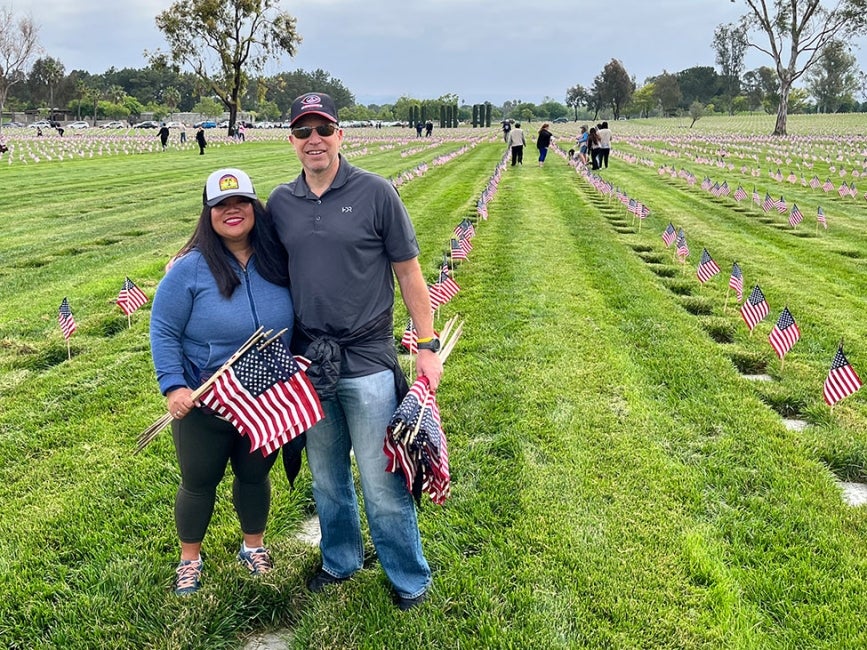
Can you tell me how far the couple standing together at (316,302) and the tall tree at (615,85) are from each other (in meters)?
110

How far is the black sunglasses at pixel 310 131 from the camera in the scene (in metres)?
2.47

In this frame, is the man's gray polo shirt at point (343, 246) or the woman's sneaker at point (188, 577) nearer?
the man's gray polo shirt at point (343, 246)

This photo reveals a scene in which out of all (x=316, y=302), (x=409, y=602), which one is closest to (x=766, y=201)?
(x=409, y=602)

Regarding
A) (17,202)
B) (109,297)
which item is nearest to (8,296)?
(109,297)

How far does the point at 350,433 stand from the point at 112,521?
1599 millimetres

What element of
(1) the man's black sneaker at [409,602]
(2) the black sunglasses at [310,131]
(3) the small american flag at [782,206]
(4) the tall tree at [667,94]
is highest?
(4) the tall tree at [667,94]

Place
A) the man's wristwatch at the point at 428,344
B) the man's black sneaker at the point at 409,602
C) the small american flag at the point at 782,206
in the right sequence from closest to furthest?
the man's wristwatch at the point at 428,344
the man's black sneaker at the point at 409,602
the small american flag at the point at 782,206

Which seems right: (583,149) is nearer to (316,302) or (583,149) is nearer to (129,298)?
(129,298)

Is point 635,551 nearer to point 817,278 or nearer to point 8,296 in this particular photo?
point 817,278

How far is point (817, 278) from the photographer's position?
8.31 meters

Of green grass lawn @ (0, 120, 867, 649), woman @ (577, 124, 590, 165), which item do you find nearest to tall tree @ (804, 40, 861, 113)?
woman @ (577, 124, 590, 165)

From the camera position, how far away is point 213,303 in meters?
2.54

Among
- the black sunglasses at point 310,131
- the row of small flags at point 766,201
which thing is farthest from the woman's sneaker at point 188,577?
the row of small flags at point 766,201

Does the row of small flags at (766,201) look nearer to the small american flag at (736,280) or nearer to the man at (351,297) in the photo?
the small american flag at (736,280)
